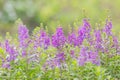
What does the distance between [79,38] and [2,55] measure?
0.68 metres

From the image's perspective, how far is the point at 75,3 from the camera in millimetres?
8594

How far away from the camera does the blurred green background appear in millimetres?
7980

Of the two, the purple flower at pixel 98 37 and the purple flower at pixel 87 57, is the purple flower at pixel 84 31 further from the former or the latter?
the purple flower at pixel 87 57

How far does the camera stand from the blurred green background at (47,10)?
26.2ft

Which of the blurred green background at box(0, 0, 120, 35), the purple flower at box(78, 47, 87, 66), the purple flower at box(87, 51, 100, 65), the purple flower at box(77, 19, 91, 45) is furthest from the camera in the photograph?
the blurred green background at box(0, 0, 120, 35)

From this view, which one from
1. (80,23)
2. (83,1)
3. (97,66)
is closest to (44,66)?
(97,66)

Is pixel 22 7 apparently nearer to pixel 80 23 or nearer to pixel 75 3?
pixel 75 3

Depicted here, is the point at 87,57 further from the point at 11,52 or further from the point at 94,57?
the point at 11,52

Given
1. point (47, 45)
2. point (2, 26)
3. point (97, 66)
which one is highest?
point (2, 26)

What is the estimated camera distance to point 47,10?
28.7 ft

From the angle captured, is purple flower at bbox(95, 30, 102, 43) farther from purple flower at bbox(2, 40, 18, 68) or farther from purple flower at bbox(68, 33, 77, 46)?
purple flower at bbox(2, 40, 18, 68)

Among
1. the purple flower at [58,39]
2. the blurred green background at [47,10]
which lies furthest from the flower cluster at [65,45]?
the blurred green background at [47,10]

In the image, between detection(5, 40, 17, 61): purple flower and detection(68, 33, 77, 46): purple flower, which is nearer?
detection(5, 40, 17, 61): purple flower

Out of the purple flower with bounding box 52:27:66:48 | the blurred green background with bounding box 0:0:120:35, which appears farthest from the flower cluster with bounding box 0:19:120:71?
the blurred green background with bounding box 0:0:120:35
